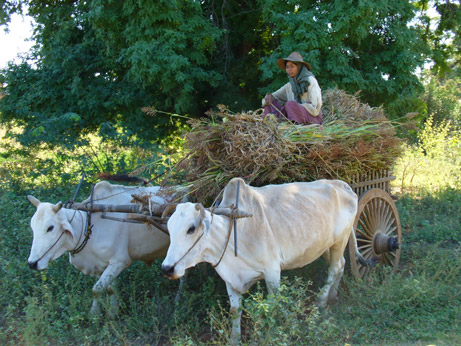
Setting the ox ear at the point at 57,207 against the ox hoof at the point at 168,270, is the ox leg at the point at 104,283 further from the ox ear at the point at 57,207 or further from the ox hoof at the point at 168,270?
the ox hoof at the point at 168,270

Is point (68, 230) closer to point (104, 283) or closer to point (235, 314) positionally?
point (104, 283)

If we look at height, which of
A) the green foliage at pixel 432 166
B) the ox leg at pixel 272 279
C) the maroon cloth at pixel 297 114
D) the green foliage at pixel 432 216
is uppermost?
the maroon cloth at pixel 297 114

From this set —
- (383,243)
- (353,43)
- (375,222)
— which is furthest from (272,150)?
(353,43)

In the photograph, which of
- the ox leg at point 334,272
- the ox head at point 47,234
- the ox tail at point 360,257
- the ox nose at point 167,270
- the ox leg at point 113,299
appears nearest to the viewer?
the ox nose at point 167,270

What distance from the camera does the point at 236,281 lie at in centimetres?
416

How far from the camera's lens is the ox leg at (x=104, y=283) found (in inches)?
188

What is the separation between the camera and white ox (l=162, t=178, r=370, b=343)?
3.79 m

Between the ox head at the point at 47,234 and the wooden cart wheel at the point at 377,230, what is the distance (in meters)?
3.11

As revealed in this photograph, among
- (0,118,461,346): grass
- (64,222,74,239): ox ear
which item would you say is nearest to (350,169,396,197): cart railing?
(0,118,461,346): grass

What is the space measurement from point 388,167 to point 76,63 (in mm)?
6948

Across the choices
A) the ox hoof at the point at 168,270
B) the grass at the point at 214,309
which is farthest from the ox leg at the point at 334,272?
the ox hoof at the point at 168,270

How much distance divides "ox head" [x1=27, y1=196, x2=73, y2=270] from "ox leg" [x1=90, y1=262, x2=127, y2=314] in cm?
49

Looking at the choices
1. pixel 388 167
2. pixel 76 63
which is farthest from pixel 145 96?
pixel 388 167

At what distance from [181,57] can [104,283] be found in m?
4.91
